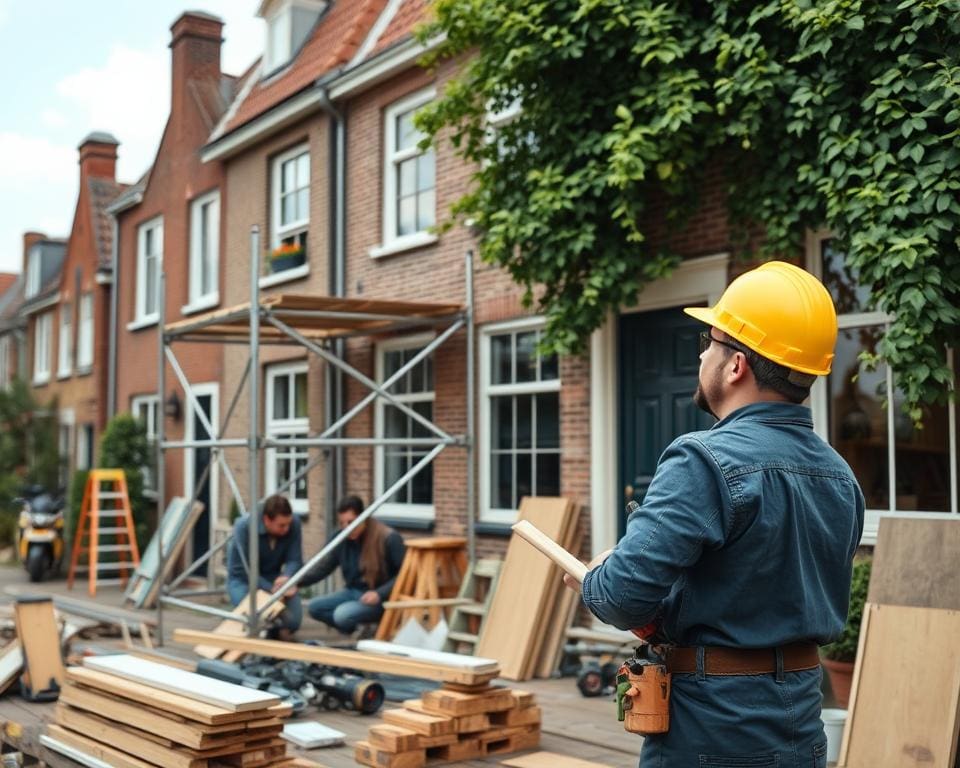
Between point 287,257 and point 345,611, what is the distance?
5435mm

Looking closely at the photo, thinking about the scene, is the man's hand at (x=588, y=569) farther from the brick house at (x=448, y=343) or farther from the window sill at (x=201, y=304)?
the window sill at (x=201, y=304)

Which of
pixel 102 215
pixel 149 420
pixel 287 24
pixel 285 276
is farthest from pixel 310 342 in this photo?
pixel 102 215

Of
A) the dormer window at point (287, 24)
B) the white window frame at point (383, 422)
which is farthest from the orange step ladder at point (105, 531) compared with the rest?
the dormer window at point (287, 24)

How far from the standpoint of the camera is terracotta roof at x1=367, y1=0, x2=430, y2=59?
12141 millimetres

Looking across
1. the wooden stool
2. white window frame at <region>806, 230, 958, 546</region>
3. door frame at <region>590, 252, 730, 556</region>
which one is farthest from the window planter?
white window frame at <region>806, 230, 958, 546</region>

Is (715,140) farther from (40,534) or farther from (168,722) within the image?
(40,534)

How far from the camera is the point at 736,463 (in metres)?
2.57

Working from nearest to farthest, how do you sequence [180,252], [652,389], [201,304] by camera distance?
1. [652,389]
2. [201,304]
3. [180,252]

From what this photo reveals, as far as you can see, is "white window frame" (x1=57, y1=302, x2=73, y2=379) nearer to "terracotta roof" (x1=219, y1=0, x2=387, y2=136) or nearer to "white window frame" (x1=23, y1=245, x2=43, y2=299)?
"white window frame" (x1=23, y1=245, x2=43, y2=299)

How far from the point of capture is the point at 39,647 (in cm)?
788

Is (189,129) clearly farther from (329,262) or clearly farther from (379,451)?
(379,451)

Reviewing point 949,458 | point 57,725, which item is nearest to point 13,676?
point 57,725

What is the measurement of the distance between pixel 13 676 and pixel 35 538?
9161 millimetres

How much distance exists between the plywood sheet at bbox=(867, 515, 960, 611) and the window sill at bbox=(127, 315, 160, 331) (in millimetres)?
13629
